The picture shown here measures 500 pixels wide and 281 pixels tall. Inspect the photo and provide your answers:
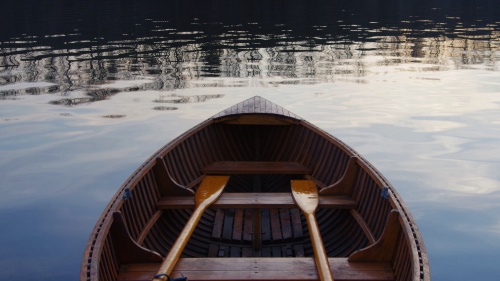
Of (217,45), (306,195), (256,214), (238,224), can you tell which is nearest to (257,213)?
(256,214)

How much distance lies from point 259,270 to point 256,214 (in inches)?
83.0

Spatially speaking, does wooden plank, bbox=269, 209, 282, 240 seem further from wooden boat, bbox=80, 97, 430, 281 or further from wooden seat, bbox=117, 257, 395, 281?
wooden seat, bbox=117, 257, 395, 281

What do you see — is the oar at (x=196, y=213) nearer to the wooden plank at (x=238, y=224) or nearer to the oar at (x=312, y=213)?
the wooden plank at (x=238, y=224)

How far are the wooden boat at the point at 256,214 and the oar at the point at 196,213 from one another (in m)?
0.02

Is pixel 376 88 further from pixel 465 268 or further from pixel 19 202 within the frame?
pixel 19 202

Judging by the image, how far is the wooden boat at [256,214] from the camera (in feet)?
21.3

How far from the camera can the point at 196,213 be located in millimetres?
7930

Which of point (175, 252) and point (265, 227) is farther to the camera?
point (265, 227)

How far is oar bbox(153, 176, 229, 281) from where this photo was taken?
616 centimetres

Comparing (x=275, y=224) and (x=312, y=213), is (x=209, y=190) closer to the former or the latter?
(x=275, y=224)

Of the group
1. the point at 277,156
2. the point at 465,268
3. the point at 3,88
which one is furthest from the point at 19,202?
the point at 3,88

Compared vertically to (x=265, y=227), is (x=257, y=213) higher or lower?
higher

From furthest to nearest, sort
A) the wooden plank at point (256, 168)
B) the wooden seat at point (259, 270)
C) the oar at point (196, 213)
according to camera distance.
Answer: the wooden plank at point (256, 168)
the wooden seat at point (259, 270)
the oar at point (196, 213)

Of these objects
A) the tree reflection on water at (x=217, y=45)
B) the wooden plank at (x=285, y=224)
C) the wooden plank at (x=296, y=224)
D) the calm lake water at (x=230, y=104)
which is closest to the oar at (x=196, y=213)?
the wooden plank at (x=285, y=224)
